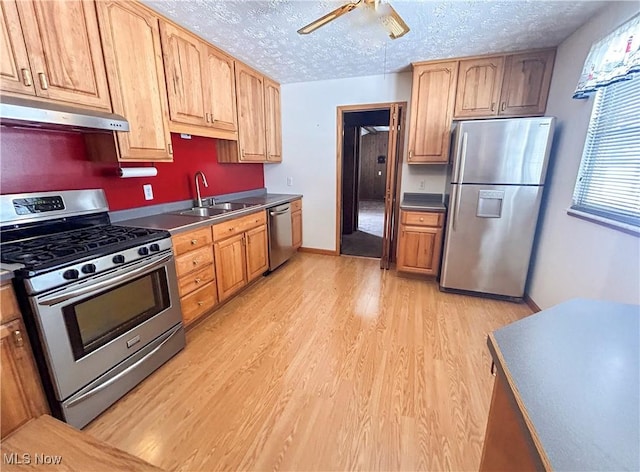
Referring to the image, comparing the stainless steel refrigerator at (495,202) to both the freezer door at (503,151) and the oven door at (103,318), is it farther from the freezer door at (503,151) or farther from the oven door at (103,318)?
the oven door at (103,318)

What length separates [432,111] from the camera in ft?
10.0

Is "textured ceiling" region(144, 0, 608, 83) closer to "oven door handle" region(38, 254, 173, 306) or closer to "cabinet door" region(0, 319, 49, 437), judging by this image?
"oven door handle" region(38, 254, 173, 306)

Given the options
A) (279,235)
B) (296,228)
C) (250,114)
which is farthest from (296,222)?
(250,114)

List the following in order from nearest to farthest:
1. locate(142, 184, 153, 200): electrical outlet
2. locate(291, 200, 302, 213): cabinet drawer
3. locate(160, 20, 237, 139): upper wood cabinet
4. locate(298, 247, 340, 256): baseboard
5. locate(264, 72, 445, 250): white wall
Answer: locate(160, 20, 237, 139): upper wood cabinet
locate(142, 184, 153, 200): electrical outlet
locate(264, 72, 445, 250): white wall
locate(291, 200, 302, 213): cabinet drawer
locate(298, 247, 340, 256): baseboard

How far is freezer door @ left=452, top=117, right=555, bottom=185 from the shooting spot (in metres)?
2.41

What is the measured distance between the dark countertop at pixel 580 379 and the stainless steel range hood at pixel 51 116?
2072 millimetres

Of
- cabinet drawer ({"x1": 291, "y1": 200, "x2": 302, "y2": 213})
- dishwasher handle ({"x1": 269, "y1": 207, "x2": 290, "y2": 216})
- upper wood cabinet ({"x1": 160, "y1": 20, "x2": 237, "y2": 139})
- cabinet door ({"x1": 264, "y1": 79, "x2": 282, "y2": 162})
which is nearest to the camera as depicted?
upper wood cabinet ({"x1": 160, "y1": 20, "x2": 237, "y2": 139})

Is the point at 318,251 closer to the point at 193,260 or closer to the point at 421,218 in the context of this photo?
the point at 421,218

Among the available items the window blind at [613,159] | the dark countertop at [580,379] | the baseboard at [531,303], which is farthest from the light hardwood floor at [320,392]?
the window blind at [613,159]

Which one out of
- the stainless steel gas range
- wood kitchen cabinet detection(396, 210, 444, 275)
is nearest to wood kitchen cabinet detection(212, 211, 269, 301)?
the stainless steel gas range

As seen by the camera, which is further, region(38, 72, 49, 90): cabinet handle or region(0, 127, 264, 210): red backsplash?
region(0, 127, 264, 210): red backsplash

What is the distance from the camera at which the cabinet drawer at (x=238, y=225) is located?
2.40 metres

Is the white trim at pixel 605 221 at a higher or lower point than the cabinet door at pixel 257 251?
higher

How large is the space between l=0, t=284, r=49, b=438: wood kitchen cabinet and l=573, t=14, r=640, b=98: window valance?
3.33m
